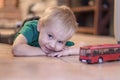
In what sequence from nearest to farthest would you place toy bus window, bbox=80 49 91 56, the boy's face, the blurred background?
toy bus window, bbox=80 49 91 56, the boy's face, the blurred background

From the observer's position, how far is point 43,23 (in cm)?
117

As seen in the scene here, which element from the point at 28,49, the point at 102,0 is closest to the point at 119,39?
the point at 28,49

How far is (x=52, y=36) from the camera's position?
1094mm

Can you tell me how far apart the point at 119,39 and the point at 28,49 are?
0.48 m

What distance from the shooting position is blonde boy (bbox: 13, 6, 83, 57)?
1.10m

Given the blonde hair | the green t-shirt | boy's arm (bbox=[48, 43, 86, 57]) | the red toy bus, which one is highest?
the blonde hair

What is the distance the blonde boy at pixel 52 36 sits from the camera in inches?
43.2

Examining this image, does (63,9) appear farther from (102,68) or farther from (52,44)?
(102,68)

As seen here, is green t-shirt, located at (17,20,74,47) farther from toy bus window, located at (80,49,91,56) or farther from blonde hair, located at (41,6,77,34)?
toy bus window, located at (80,49,91,56)

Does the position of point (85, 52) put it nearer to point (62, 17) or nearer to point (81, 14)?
point (62, 17)

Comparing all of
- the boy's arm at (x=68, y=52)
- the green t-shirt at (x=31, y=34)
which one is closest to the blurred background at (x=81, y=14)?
the green t-shirt at (x=31, y=34)

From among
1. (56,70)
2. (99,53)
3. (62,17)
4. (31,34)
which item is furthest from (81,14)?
(56,70)

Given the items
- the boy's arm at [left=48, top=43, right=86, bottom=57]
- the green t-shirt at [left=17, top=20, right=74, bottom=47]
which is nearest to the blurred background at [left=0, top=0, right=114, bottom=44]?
the green t-shirt at [left=17, top=20, right=74, bottom=47]

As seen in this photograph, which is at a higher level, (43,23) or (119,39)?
(43,23)
